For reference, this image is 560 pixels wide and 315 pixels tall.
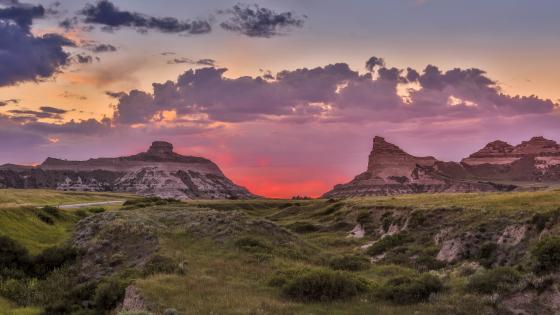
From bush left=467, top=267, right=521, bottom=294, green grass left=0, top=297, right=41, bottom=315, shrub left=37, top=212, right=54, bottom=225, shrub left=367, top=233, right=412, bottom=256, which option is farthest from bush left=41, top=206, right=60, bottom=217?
bush left=467, top=267, right=521, bottom=294

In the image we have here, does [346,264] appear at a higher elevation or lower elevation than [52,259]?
lower

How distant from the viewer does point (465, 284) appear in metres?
23.0

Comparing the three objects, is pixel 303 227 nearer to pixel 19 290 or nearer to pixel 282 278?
pixel 19 290

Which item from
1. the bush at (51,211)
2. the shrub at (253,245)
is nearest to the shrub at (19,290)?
the shrub at (253,245)

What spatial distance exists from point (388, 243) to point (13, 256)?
116ft

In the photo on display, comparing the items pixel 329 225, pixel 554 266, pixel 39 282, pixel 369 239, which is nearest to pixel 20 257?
pixel 39 282

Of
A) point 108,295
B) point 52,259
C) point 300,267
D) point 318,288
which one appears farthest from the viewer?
point 52,259

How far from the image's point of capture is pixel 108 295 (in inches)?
909

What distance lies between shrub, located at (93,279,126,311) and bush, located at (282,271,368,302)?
25.7ft

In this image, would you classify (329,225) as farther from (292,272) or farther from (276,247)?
(292,272)

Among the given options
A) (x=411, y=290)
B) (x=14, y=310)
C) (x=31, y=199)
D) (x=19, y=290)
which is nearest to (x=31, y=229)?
(x=19, y=290)

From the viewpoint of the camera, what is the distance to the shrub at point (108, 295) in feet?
75.4

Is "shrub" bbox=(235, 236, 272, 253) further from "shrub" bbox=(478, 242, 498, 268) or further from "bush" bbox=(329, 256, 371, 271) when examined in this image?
"shrub" bbox=(478, 242, 498, 268)

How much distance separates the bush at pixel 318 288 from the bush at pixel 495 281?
18.0 feet
